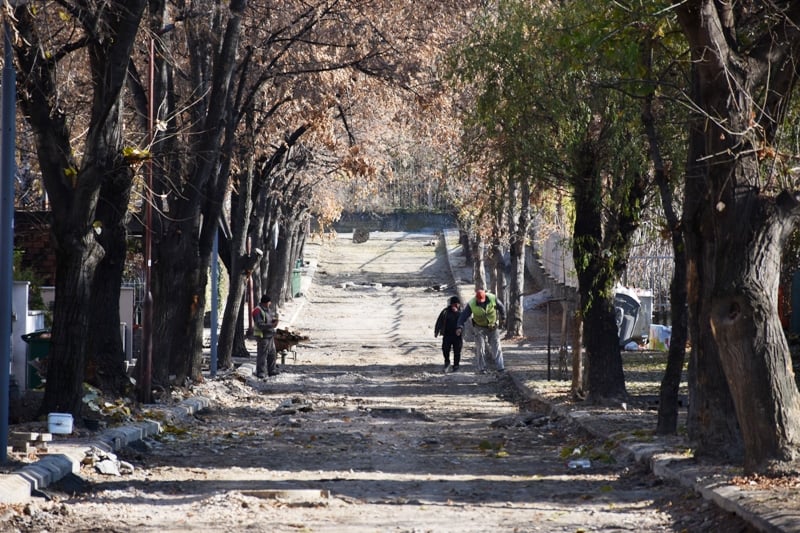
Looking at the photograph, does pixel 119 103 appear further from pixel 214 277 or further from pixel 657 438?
pixel 214 277

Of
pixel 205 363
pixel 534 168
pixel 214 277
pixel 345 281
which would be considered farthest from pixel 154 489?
pixel 345 281

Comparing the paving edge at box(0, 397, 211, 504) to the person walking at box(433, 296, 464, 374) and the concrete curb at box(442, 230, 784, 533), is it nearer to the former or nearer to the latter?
the concrete curb at box(442, 230, 784, 533)

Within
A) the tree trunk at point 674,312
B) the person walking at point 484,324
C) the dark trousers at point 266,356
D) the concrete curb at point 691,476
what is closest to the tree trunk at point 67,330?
the concrete curb at point 691,476

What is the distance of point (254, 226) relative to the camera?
33469 mm

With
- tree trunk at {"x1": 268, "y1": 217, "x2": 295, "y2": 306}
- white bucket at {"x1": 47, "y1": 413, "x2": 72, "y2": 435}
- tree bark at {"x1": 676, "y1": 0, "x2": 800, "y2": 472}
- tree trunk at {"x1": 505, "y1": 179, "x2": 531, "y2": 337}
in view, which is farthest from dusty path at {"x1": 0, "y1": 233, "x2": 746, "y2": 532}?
tree trunk at {"x1": 268, "y1": 217, "x2": 295, "y2": 306}

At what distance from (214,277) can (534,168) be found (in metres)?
9.34

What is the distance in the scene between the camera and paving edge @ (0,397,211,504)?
9.41 metres

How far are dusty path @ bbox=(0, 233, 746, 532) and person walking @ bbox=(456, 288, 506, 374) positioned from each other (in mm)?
824

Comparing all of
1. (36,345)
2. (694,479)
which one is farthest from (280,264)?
(694,479)

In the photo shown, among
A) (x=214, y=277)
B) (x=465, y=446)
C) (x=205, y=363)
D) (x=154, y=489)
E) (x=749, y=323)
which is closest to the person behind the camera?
(x=749, y=323)

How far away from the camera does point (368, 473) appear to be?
11938mm

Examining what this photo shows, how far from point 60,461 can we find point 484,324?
53.4 feet

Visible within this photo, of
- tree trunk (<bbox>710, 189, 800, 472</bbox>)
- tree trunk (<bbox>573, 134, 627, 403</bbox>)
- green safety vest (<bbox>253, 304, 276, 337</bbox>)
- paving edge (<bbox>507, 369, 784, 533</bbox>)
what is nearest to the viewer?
paving edge (<bbox>507, 369, 784, 533</bbox>)

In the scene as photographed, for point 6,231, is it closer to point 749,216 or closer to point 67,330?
point 67,330
